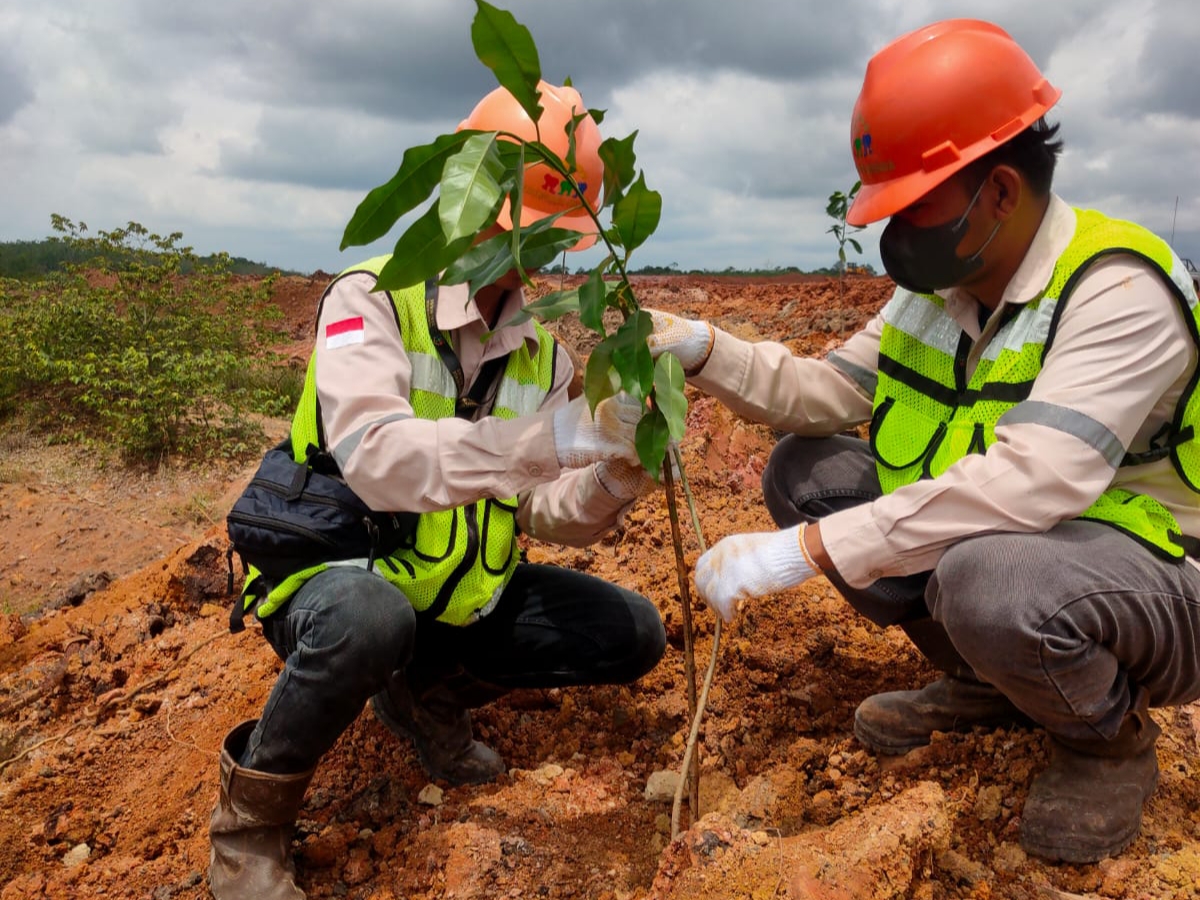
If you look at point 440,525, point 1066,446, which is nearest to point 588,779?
point 440,525

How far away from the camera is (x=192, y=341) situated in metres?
7.47

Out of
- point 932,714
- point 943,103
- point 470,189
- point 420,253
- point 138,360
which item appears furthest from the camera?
point 138,360

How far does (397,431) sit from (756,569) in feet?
2.56

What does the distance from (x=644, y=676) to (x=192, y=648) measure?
1638mm

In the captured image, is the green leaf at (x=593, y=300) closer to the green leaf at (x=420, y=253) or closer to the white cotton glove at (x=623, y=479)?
the green leaf at (x=420, y=253)

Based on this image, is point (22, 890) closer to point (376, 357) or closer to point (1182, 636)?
point (376, 357)

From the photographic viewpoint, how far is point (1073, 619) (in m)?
1.68

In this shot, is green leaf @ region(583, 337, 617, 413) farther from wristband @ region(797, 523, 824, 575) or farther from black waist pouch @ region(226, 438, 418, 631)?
black waist pouch @ region(226, 438, 418, 631)

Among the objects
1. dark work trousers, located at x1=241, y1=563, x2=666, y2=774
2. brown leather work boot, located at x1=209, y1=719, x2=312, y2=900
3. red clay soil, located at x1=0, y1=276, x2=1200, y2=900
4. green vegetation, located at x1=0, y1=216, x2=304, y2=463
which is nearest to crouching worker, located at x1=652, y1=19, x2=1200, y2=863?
red clay soil, located at x1=0, y1=276, x2=1200, y2=900

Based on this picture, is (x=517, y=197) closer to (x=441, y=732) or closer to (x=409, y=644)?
(x=409, y=644)

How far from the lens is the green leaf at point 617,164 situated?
159 cm

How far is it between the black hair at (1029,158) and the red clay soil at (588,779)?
2.96ft

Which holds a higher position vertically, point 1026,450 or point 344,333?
point 344,333

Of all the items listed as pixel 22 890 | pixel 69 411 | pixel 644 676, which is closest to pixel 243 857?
pixel 22 890
